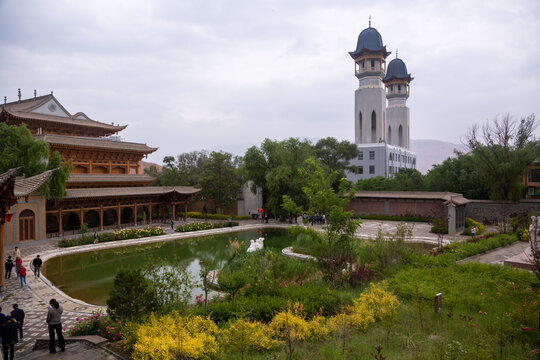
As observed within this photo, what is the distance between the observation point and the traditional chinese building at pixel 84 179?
1925 centimetres

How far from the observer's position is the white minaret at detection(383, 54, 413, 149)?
2100 inches

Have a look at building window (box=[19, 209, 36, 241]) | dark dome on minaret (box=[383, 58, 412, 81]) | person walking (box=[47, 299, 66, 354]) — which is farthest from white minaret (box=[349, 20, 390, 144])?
person walking (box=[47, 299, 66, 354])

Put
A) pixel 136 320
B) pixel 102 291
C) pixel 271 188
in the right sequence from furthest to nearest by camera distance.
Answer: pixel 271 188 < pixel 102 291 < pixel 136 320

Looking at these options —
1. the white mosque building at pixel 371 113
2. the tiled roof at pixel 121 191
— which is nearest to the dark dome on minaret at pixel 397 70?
the white mosque building at pixel 371 113

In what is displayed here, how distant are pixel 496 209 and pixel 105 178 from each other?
2753cm

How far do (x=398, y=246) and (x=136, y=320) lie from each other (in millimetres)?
8641

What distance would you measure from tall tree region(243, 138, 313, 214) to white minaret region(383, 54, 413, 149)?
31989 mm

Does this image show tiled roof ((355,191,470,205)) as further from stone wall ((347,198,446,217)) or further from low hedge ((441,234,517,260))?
low hedge ((441,234,517,260))

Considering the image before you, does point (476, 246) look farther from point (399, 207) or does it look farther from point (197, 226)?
point (197, 226)

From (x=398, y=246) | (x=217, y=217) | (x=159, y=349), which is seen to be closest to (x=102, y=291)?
(x=159, y=349)

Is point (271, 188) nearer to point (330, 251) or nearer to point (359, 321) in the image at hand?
point (330, 251)

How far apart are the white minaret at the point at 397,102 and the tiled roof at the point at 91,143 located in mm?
40611

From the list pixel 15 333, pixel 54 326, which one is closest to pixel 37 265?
pixel 15 333

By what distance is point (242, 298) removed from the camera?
7.14 m
